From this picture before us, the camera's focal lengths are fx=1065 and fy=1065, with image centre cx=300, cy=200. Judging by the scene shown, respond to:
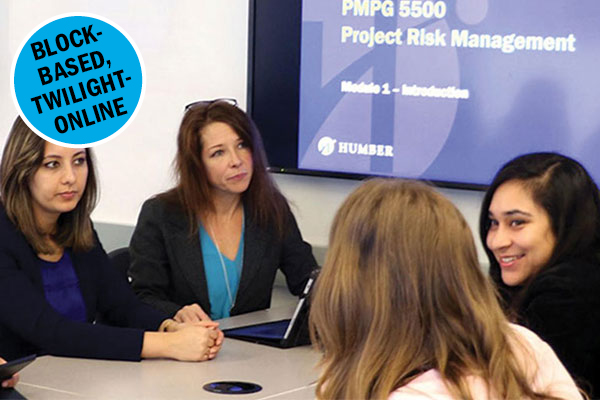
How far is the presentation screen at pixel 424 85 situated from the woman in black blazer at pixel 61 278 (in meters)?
1.39

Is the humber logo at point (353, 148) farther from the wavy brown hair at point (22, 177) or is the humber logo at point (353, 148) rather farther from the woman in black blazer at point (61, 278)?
the wavy brown hair at point (22, 177)

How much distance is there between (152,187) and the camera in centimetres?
505

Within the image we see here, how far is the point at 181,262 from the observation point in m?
3.89

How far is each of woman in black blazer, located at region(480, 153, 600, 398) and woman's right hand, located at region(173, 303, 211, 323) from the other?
3.25 ft

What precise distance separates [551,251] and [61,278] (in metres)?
1.47

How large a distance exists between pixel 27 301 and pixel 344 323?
1537 millimetres

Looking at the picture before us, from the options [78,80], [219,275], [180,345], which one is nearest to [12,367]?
[180,345]

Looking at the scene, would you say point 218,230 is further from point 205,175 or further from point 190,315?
point 190,315

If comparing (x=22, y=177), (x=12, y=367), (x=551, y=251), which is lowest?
(x=12, y=367)

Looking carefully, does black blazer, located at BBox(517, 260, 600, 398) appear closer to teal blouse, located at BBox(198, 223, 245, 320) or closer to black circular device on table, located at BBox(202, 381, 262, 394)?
black circular device on table, located at BBox(202, 381, 262, 394)

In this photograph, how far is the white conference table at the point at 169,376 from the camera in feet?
8.98

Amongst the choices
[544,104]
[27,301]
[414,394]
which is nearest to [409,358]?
[414,394]

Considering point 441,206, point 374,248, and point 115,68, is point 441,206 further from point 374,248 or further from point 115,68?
point 115,68

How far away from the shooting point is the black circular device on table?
2.79 metres
